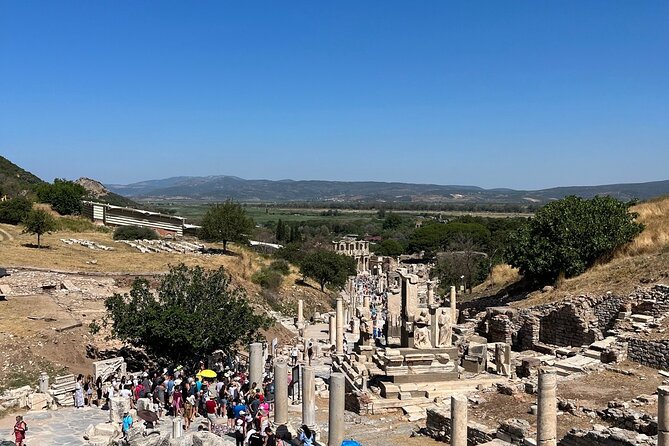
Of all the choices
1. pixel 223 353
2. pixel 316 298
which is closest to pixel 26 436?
pixel 223 353

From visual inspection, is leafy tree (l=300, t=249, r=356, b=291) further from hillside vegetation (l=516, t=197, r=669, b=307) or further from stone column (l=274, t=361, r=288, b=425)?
stone column (l=274, t=361, r=288, b=425)

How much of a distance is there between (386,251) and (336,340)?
71.5m

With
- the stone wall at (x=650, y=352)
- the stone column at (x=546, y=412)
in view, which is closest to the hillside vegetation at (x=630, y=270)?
the stone wall at (x=650, y=352)

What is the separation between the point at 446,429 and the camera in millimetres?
14305

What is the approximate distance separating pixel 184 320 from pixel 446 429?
9361 millimetres

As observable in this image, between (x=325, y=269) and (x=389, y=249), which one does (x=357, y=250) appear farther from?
(x=325, y=269)

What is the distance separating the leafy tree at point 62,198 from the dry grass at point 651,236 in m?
49.8

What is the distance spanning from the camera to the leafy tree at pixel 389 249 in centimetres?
9946

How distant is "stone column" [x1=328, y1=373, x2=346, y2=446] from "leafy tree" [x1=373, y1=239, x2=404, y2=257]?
84254 mm

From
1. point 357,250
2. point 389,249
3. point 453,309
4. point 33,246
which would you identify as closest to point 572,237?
point 453,309

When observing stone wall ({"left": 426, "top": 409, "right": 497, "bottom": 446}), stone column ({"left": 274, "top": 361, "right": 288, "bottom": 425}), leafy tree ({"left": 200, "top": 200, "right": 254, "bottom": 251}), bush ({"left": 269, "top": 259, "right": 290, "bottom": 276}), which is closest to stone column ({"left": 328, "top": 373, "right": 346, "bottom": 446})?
stone column ({"left": 274, "top": 361, "right": 288, "bottom": 425})

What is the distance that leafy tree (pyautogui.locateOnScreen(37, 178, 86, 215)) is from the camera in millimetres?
60344

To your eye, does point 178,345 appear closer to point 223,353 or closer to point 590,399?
point 223,353

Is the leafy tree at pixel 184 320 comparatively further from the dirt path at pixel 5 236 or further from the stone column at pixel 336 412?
the dirt path at pixel 5 236
